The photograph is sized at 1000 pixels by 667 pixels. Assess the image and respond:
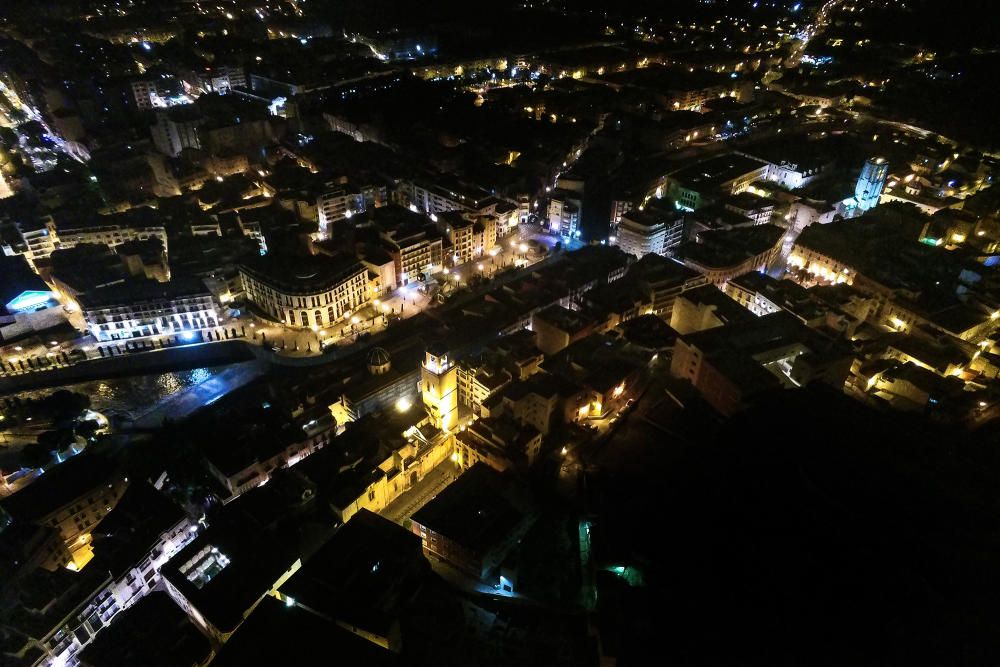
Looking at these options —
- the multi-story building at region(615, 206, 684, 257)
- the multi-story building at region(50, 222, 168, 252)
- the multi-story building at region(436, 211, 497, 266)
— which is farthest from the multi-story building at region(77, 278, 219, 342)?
the multi-story building at region(615, 206, 684, 257)

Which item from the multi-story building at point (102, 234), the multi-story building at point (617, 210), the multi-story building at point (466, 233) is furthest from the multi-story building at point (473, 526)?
the multi-story building at point (102, 234)

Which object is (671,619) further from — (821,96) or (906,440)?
(821,96)

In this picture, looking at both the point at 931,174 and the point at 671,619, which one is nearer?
the point at 671,619

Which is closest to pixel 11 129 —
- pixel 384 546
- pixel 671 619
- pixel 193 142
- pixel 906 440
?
pixel 193 142

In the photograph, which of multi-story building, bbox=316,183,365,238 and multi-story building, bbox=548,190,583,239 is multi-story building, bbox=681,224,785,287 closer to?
multi-story building, bbox=548,190,583,239

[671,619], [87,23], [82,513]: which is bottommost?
[671,619]

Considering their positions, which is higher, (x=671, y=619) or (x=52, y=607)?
(x=52, y=607)
